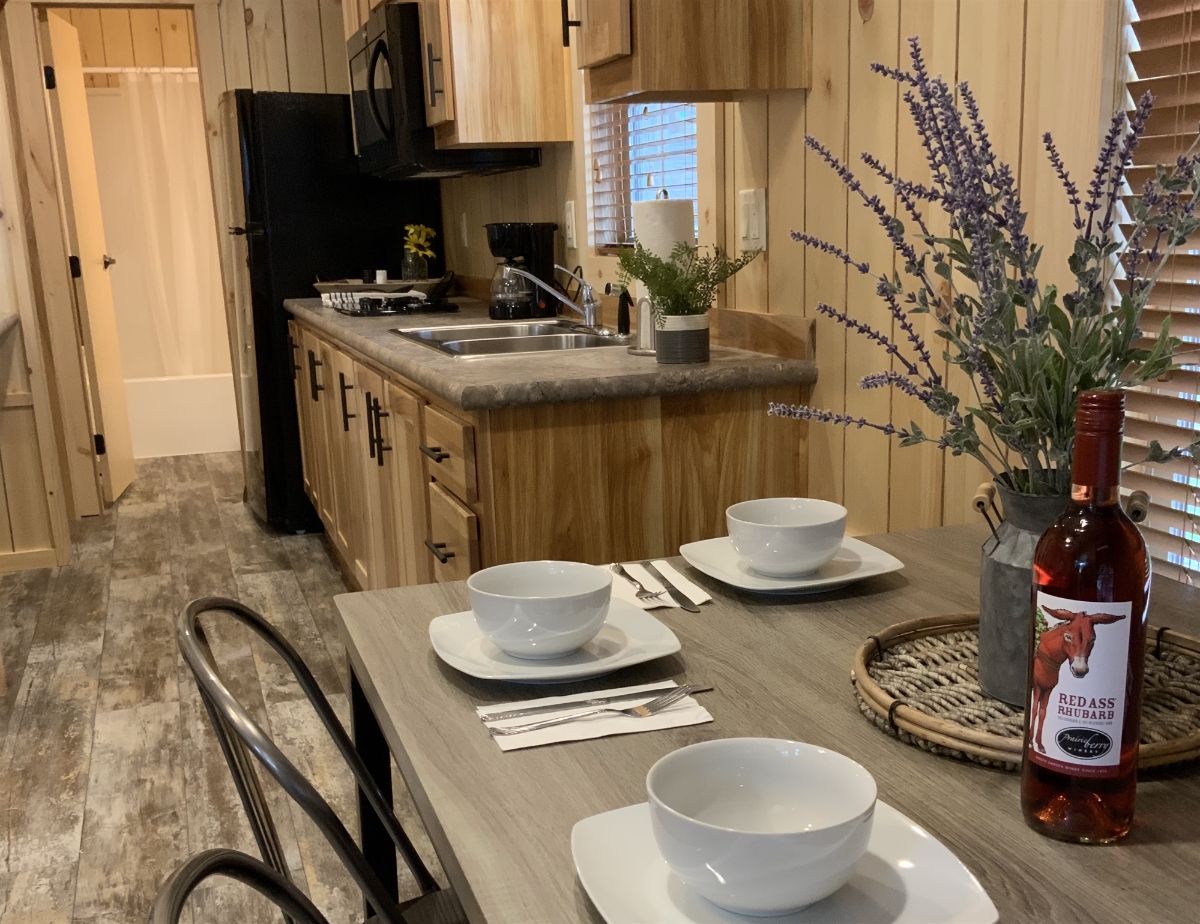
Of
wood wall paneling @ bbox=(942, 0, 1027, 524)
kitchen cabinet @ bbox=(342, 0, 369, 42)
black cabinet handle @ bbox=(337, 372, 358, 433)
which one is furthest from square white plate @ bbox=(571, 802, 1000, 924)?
kitchen cabinet @ bbox=(342, 0, 369, 42)

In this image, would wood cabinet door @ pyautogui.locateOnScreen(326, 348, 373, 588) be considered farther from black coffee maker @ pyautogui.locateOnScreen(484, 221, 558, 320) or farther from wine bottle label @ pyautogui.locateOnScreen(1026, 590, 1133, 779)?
wine bottle label @ pyautogui.locateOnScreen(1026, 590, 1133, 779)

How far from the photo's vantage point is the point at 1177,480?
1.31 meters

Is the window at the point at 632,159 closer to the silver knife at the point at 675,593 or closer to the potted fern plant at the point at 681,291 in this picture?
the potted fern plant at the point at 681,291

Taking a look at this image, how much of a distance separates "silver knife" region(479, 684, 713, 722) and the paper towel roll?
137 centimetres

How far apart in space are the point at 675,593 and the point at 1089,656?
1.91 ft

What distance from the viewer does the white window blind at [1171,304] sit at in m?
1.23

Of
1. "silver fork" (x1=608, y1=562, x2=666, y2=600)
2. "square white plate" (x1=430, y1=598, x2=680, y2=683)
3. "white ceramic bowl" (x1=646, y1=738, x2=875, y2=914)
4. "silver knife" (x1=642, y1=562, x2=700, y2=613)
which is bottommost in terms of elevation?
"silver knife" (x1=642, y1=562, x2=700, y2=613)

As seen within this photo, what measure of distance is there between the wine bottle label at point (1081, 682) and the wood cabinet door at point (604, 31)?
4.86 feet

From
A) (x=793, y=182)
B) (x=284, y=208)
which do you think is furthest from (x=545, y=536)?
(x=284, y=208)

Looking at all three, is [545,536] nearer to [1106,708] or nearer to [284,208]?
[1106,708]

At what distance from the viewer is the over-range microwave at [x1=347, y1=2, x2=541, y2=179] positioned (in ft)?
10.8

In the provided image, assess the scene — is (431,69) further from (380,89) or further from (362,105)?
(362,105)

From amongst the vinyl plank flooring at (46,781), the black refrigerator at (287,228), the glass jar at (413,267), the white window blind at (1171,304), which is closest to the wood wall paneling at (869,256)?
the white window blind at (1171,304)

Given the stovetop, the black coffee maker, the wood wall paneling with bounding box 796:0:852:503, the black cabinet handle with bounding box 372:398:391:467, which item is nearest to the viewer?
the wood wall paneling with bounding box 796:0:852:503
